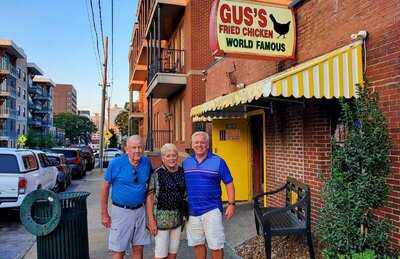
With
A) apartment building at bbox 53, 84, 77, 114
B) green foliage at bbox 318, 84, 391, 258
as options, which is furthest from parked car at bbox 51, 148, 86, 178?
apartment building at bbox 53, 84, 77, 114

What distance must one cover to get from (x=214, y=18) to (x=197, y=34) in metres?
9.48

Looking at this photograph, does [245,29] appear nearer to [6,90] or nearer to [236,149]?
[236,149]

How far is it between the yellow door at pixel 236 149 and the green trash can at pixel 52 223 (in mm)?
5797

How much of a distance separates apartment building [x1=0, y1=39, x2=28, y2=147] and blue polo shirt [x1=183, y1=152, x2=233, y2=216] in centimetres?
5129

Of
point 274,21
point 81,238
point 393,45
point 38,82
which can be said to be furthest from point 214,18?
point 38,82

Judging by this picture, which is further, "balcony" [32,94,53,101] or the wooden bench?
"balcony" [32,94,53,101]

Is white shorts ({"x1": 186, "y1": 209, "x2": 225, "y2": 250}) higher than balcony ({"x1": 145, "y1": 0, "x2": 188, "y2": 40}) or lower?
lower

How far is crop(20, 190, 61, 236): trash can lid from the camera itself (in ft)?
16.1

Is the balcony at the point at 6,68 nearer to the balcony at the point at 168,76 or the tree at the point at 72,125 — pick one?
the balcony at the point at 168,76

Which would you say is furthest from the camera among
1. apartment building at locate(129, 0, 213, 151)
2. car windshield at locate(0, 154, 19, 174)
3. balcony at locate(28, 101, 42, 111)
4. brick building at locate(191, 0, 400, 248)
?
balcony at locate(28, 101, 42, 111)

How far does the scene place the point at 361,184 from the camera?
168 inches

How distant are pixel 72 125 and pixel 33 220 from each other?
414 ft

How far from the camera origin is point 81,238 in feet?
17.1

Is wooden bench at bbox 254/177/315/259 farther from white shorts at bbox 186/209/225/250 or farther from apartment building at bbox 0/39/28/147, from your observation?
apartment building at bbox 0/39/28/147
